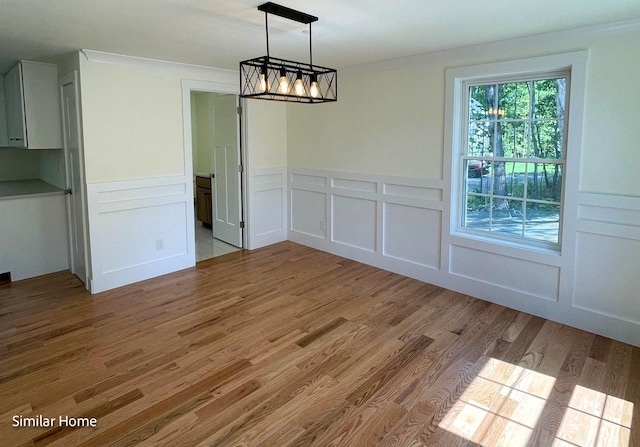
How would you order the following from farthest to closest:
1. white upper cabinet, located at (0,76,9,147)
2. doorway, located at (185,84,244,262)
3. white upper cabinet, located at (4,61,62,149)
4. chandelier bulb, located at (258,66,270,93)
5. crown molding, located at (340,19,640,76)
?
doorway, located at (185,84,244,262)
white upper cabinet, located at (0,76,9,147)
white upper cabinet, located at (4,61,62,149)
crown molding, located at (340,19,640,76)
chandelier bulb, located at (258,66,270,93)

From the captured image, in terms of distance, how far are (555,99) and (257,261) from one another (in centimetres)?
354

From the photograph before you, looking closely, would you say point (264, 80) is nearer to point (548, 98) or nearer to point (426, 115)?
point (426, 115)

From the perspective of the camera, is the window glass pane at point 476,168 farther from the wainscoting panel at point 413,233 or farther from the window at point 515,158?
the wainscoting panel at point 413,233

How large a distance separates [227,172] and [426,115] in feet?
9.33

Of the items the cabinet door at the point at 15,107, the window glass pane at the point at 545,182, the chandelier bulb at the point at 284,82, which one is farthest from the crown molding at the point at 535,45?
the cabinet door at the point at 15,107

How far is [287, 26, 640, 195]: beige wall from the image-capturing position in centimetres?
305

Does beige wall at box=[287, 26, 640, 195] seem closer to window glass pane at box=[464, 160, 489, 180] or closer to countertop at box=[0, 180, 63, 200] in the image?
window glass pane at box=[464, 160, 489, 180]

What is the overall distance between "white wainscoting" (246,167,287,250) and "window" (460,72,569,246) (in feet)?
8.62

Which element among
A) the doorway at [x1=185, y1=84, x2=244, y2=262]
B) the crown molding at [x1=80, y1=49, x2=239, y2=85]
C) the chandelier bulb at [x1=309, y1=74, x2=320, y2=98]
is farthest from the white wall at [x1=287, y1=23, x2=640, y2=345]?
the chandelier bulb at [x1=309, y1=74, x2=320, y2=98]

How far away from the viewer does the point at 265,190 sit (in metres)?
5.72

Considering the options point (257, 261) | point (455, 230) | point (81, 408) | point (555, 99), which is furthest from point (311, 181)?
point (81, 408)

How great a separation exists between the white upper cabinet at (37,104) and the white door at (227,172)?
1.92m

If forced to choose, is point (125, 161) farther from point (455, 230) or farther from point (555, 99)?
point (555, 99)

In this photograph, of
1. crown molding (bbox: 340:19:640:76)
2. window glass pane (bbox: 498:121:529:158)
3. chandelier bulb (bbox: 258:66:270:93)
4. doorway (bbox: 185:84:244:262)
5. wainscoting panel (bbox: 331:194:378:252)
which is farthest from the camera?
doorway (bbox: 185:84:244:262)
